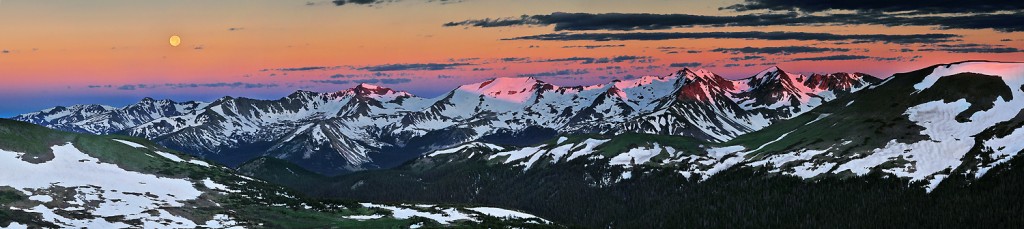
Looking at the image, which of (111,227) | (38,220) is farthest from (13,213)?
(111,227)

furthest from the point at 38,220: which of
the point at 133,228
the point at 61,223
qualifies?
the point at 133,228

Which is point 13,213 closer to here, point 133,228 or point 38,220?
point 38,220

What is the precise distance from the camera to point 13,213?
192250 mm

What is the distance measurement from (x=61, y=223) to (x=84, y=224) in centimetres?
500

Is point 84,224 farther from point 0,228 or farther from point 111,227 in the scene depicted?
point 0,228

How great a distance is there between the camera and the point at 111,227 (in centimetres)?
19838

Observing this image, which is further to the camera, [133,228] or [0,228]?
[133,228]

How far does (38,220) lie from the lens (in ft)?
628

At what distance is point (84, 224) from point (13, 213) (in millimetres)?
13979

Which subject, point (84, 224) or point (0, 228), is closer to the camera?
point (0, 228)

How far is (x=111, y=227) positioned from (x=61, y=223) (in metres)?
9.95

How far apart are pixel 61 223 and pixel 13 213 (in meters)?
10.00

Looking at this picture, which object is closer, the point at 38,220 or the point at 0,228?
the point at 0,228

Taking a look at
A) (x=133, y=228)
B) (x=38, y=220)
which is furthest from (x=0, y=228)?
(x=133, y=228)
